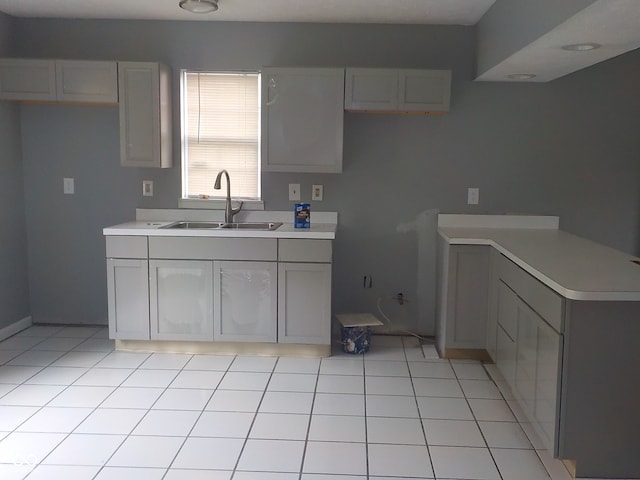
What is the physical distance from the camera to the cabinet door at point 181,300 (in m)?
3.77

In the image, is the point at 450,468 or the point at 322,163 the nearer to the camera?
the point at 450,468

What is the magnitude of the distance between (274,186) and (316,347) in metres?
1.17

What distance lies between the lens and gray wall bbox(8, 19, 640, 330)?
4.03m

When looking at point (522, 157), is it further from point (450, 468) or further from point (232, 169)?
point (450, 468)

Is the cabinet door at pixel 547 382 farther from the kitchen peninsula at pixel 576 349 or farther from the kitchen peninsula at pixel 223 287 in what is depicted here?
the kitchen peninsula at pixel 223 287

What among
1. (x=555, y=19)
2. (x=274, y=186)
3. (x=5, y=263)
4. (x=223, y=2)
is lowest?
(x=5, y=263)

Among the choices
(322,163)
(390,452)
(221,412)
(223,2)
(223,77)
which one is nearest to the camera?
(390,452)

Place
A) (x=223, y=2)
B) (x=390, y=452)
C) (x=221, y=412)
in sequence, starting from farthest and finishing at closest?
(x=223, y=2) < (x=221, y=412) < (x=390, y=452)

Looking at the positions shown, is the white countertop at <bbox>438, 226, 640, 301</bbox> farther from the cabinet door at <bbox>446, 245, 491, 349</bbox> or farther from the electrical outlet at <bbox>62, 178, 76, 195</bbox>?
the electrical outlet at <bbox>62, 178, 76, 195</bbox>

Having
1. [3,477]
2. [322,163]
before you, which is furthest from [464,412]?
[3,477]

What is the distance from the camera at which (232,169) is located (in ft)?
13.8

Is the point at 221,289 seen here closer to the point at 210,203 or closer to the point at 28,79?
the point at 210,203

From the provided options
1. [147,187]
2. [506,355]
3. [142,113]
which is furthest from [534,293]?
[147,187]

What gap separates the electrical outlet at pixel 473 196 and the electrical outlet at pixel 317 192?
1021 mm
